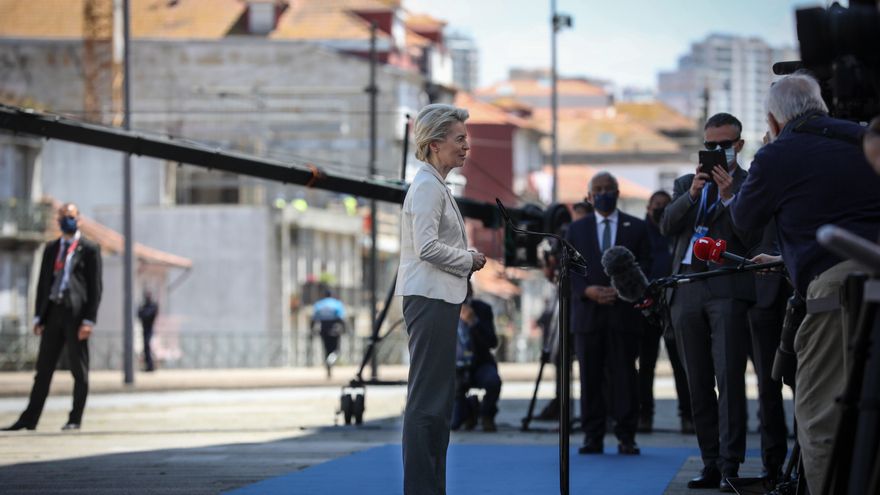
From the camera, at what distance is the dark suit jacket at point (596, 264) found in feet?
46.3

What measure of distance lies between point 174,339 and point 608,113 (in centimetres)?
9887

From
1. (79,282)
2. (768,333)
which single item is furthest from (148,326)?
(768,333)

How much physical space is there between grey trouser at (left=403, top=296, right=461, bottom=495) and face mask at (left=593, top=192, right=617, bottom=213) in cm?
539

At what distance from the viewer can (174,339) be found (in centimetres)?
5484

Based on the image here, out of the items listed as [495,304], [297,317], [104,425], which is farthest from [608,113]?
[104,425]

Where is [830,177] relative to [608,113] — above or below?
below

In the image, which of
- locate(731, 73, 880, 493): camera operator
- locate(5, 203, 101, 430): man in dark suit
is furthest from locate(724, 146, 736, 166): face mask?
locate(5, 203, 101, 430): man in dark suit

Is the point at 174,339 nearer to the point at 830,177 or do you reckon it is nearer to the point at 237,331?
the point at 237,331

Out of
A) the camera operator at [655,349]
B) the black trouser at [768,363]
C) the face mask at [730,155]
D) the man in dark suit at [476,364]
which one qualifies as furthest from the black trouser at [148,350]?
the face mask at [730,155]

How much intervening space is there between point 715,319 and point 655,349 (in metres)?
5.97

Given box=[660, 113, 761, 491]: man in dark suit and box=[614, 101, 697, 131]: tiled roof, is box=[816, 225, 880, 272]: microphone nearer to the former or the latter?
box=[660, 113, 761, 491]: man in dark suit

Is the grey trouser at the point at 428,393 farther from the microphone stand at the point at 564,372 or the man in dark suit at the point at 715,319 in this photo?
the man in dark suit at the point at 715,319

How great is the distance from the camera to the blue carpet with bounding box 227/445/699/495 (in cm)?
1109

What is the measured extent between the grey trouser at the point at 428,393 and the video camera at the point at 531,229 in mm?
8110
